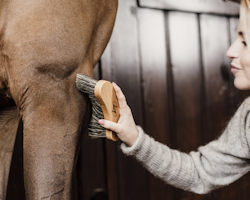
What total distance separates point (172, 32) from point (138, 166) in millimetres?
585

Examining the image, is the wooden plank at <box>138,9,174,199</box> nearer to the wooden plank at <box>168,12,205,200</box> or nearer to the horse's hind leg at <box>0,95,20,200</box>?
the wooden plank at <box>168,12,205,200</box>

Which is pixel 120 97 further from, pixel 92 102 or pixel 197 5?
pixel 197 5

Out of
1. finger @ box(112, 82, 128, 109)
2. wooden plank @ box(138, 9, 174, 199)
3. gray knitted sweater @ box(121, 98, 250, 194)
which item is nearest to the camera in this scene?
finger @ box(112, 82, 128, 109)

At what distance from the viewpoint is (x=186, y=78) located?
1172 mm

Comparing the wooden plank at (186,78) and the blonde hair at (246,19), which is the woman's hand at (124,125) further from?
the wooden plank at (186,78)

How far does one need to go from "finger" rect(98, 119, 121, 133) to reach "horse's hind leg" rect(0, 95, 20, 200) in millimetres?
172

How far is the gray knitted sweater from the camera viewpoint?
568mm

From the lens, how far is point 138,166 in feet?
3.42

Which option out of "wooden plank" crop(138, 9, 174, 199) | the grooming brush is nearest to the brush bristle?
the grooming brush

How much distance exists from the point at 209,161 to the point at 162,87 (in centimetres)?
54

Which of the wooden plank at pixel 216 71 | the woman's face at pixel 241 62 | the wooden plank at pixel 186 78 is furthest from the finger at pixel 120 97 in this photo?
the wooden plank at pixel 216 71

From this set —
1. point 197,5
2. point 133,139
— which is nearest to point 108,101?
point 133,139

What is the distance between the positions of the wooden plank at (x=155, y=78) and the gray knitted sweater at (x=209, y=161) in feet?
1.53

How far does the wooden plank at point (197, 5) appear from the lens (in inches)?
42.3
